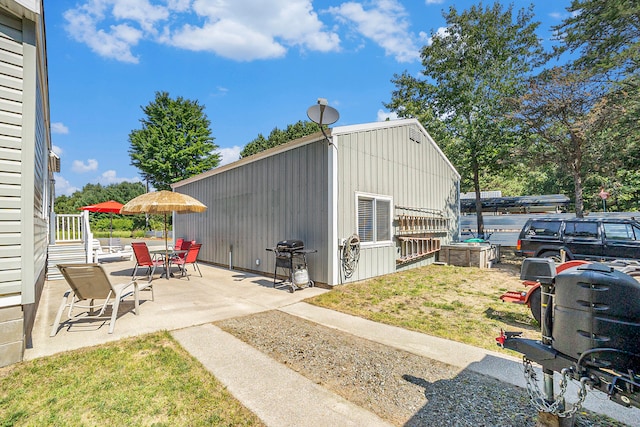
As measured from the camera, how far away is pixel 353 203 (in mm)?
6762

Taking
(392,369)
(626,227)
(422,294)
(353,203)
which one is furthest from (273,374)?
(626,227)

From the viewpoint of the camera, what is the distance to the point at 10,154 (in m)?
2.99

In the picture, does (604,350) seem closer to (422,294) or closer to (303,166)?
A: (422,294)

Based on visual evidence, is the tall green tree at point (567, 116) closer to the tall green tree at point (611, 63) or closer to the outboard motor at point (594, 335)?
the tall green tree at point (611, 63)

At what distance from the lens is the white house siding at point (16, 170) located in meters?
2.93

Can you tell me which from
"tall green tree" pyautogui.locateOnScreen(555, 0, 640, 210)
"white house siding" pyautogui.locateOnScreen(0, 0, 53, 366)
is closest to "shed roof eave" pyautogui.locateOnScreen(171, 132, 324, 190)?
"white house siding" pyautogui.locateOnScreen(0, 0, 53, 366)

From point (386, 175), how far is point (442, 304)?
12.5 ft

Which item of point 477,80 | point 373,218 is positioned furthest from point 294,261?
point 477,80

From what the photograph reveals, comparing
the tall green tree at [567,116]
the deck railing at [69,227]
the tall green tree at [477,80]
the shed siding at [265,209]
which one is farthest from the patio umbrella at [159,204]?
the tall green tree at [477,80]

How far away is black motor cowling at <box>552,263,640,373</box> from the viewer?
1353 millimetres

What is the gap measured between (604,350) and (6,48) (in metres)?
5.44

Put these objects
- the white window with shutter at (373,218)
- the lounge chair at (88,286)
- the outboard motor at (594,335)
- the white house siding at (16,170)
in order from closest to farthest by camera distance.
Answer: the outboard motor at (594,335)
the white house siding at (16,170)
the lounge chair at (88,286)
the white window with shutter at (373,218)

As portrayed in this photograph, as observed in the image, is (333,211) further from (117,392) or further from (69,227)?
(69,227)

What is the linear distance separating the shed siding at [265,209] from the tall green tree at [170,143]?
16.4 m
